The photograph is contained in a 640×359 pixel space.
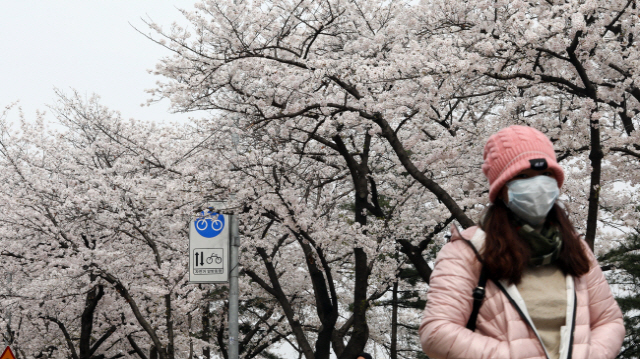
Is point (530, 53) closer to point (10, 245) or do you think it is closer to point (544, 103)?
point (544, 103)

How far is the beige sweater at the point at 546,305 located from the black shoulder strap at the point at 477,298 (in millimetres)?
107

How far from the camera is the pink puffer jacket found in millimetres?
2113

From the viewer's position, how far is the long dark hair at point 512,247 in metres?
2.17

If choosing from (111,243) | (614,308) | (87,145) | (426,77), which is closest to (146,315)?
(111,243)

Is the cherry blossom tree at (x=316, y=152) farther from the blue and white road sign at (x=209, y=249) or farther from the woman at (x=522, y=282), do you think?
the woman at (x=522, y=282)

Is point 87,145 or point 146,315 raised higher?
point 87,145

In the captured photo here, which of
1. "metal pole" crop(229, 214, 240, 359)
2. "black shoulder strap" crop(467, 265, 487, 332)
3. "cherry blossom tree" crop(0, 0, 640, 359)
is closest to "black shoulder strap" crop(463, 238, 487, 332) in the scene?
"black shoulder strap" crop(467, 265, 487, 332)

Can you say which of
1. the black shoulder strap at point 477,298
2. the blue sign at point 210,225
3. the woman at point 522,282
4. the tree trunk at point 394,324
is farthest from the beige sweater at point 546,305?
the tree trunk at point 394,324

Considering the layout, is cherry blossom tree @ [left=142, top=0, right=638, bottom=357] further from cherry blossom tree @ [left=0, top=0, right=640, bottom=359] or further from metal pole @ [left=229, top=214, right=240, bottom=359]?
metal pole @ [left=229, top=214, right=240, bottom=359]

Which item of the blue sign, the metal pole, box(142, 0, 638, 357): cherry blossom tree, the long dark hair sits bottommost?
the long dark hair

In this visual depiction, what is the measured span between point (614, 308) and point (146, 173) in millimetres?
14387

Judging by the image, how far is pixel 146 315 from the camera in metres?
19.3

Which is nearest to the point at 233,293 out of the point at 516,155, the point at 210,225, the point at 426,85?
the point at 210,225

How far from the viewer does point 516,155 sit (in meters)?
2.29
